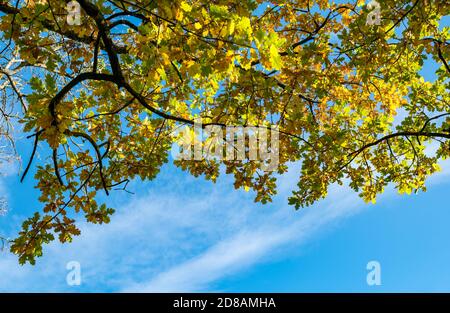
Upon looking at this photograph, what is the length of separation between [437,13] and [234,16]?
334 cm

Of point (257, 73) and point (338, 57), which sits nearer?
point (257, 73)

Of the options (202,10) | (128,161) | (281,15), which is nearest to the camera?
(202,10)

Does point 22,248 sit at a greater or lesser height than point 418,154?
lesser

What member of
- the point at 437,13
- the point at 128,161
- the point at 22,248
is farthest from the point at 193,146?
the point at 437,13

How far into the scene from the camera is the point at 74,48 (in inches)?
206

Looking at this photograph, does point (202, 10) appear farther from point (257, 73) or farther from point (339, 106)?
point (339, 106)

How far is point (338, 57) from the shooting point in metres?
5.58

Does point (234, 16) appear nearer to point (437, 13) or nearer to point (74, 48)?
point (74, 48)

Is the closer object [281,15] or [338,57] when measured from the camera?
[338,57]

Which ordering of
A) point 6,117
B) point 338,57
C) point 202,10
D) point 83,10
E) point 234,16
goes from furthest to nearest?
point 6,117 < point 338,57 < point 83,10 < point 202,10 < point 234,16

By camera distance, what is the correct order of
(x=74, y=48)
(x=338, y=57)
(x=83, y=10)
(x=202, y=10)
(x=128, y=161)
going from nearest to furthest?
(x=202, y=10) < (x=83, y=10) < (x=74, y=48) < (x=338, y=57) < (x=128, y=161)

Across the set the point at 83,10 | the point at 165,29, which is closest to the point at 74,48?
the point at 83,10

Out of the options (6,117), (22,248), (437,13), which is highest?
(6,117)

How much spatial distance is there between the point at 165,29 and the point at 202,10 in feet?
1.25
